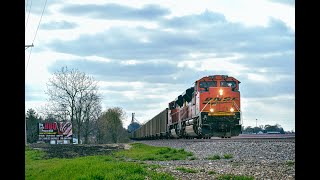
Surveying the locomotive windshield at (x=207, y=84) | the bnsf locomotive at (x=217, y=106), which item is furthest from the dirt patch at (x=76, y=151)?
the locomotive windshield at (x=207, y=84)

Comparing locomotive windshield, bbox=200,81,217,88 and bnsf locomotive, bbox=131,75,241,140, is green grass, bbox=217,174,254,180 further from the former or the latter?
locomotive windshield, bbox=200,81,217,88

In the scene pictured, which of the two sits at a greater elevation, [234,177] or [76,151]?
[234,177]

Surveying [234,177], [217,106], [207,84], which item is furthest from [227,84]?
[234,177]

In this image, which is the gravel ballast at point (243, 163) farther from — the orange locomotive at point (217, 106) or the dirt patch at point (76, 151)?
the dirt patch at point (76, 151)

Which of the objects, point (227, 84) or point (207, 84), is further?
point (207, 84)

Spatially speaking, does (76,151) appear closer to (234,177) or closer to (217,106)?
(217,106)

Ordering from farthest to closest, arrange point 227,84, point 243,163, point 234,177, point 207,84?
point 207,84 → point 227,84 → point 243,163 → point 234,177

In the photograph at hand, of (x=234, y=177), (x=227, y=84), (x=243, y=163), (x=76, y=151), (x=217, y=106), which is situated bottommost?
(x=76, y=151)

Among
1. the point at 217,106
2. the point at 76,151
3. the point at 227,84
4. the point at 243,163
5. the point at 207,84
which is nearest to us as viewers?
the point at 243,163
